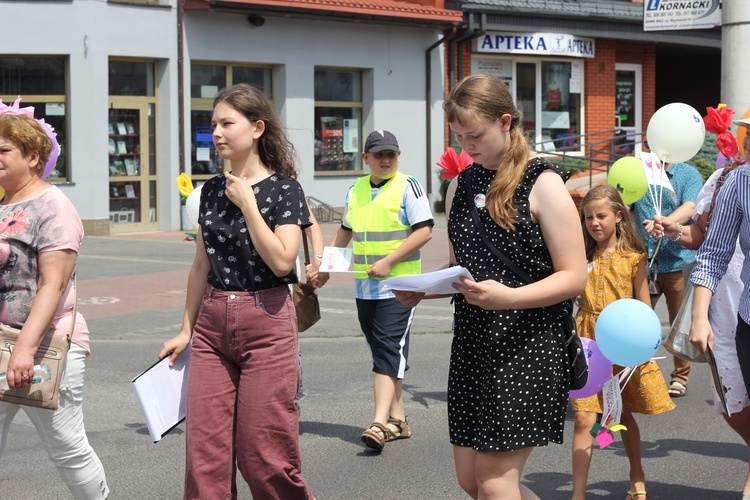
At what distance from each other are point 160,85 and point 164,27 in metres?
1.06

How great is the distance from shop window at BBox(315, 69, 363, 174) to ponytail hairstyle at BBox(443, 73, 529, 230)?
63.1 feet

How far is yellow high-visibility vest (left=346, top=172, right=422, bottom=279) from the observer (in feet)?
21.7

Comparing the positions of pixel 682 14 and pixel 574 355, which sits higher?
pixel 682 14

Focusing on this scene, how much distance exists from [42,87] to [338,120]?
→ 250 inches

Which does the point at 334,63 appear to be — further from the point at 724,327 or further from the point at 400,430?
the point at 724,327

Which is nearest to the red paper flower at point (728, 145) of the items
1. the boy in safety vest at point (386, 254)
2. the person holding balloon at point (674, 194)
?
the person holding balloon at point (674, 194)

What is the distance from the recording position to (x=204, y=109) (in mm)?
21391

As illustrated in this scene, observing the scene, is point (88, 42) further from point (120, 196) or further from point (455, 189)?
point (455, 189)

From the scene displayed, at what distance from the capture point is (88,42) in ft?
63.3

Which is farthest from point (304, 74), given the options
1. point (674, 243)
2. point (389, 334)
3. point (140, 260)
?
point (389, 334)

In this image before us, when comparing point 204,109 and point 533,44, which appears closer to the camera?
point 204,109

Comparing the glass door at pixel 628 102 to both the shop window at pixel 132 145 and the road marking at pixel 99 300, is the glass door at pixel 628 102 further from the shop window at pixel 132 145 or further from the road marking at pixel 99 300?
the road marking at pixel 99 300

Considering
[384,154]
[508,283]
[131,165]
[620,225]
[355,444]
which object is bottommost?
[355,444]

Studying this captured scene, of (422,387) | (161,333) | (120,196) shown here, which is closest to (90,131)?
(120,196)
